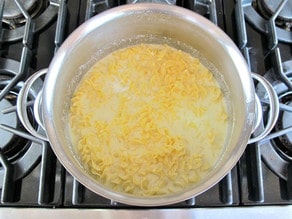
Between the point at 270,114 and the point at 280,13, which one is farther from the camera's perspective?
the point at 280,13

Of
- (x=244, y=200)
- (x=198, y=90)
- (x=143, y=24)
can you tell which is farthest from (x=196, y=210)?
(x=143, y=24)

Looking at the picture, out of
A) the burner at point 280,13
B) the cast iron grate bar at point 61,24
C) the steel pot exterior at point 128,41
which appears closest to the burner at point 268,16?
the burner at point 280,13

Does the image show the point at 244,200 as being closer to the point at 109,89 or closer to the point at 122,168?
the point at 122,168

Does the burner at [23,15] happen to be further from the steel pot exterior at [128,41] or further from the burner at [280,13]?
the burner at [280,13]

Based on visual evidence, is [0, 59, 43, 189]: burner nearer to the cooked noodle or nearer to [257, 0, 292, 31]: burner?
Result: the cooked noodle

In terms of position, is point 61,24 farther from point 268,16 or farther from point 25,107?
point 268,16

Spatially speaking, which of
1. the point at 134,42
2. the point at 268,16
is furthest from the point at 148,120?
the point at 268,16

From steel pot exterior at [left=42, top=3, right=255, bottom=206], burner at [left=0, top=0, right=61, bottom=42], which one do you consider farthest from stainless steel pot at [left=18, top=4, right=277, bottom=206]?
burner at [left=0, top=0, right=61, bottom=42]
